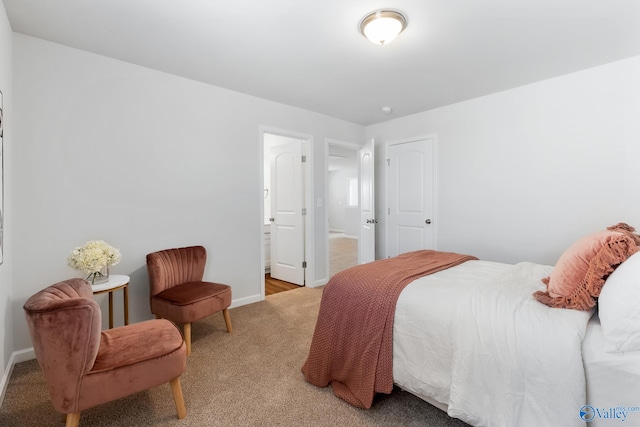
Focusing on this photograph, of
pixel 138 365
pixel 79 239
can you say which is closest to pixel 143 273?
pixel 79 239

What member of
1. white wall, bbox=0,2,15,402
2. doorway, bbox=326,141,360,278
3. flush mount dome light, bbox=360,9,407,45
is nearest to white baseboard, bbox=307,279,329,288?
white wall, bbox=0,2,15,402

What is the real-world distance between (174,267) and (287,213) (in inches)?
75.6

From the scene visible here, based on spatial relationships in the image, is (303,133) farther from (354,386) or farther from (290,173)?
(354,386)

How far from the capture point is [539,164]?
10.4ft

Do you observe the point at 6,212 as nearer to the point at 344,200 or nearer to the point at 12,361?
the point at 12,361

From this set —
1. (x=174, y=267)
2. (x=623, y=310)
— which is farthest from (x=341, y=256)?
(x=623, y=310)

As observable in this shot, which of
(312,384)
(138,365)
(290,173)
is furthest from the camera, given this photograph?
(290,173)

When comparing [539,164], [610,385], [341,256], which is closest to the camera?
[610,385]

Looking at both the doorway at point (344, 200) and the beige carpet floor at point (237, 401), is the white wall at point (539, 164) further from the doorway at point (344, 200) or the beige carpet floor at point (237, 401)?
the doorway at point (344, 200)

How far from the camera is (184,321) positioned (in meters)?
2.32

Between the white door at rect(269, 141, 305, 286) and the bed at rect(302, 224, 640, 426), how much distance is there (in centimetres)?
232

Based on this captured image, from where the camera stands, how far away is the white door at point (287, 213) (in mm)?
4180

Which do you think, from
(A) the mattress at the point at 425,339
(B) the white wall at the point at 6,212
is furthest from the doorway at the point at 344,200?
(A) the mattress at the point at 425,339

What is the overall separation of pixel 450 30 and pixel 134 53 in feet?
8.19
